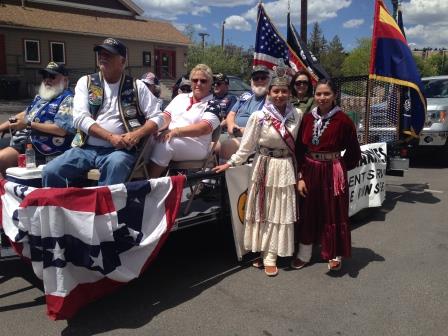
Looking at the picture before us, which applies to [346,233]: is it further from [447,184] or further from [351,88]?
[447,184]

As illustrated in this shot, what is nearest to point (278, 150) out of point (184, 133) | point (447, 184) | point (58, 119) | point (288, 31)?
point (184, 133)

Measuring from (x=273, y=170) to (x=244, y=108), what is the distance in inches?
63.0

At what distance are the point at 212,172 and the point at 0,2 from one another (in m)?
24.2

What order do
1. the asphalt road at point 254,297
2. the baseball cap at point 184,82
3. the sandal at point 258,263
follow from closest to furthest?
the asphalt road at point 254,297 < the sandal at point 258,263 < the baseball cap at point 184,82

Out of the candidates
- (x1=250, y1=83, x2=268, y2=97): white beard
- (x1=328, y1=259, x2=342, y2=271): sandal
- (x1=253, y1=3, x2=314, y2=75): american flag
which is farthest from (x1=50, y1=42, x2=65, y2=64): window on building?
(x1=328, y1=259, x2=342, y2=271): sandal

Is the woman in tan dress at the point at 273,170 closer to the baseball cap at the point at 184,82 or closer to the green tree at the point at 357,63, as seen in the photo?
the baseball cap at the point at 184,82

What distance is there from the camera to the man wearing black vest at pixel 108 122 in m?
3.66

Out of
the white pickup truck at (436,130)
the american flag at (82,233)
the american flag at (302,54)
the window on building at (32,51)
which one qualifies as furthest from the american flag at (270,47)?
the window on building at (32,51)

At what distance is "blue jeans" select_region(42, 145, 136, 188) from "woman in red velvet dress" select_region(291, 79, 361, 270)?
154 centimetres

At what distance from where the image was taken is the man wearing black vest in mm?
3656

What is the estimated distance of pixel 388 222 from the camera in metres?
5.57

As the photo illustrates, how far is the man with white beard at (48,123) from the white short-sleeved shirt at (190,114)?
3.19 ft

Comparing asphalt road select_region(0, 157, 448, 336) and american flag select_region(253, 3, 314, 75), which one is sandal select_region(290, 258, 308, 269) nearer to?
asphalt road select_region(0, 157, 448, 336)

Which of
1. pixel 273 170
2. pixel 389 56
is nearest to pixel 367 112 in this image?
pixel 389 56
